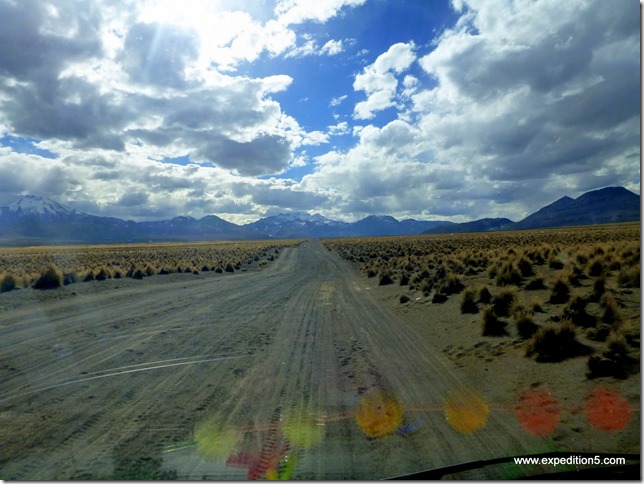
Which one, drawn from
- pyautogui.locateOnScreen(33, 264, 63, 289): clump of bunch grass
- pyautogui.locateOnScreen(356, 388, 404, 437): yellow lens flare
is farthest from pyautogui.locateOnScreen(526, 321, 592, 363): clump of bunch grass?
pyautogui.locateOnScreen(33, 264, 63, 289): clump of bunch grass

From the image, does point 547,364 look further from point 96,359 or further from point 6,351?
point 6,351

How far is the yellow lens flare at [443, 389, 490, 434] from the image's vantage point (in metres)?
6.31

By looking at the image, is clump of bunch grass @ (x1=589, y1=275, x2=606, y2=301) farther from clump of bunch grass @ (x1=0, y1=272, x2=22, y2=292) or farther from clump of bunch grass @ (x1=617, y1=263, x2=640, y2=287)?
clump of bunch grass @ (x1=0, y1=272, x2=22, y2=292)

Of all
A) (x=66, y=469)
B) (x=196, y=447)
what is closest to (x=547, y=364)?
(x=196, y=447)

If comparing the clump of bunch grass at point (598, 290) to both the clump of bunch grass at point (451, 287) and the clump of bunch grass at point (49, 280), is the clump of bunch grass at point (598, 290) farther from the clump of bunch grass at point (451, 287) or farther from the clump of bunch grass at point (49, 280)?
the clump of bunch grass at point (49, 280)

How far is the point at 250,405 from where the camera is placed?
7238 mm

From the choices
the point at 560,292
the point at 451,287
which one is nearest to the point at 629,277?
the point at 560,292

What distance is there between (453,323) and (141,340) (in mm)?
9189

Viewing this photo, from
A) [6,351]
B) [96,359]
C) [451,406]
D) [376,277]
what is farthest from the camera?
[376,277]

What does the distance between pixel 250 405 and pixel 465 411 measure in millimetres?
3491

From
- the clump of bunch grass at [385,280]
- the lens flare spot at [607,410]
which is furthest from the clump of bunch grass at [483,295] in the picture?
the clump of bunch grass at [385,280]

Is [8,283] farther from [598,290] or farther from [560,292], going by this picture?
[598,290]

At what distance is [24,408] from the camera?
700 cm

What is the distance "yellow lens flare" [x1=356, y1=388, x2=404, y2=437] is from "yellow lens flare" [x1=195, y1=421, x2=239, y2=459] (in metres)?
1.87
